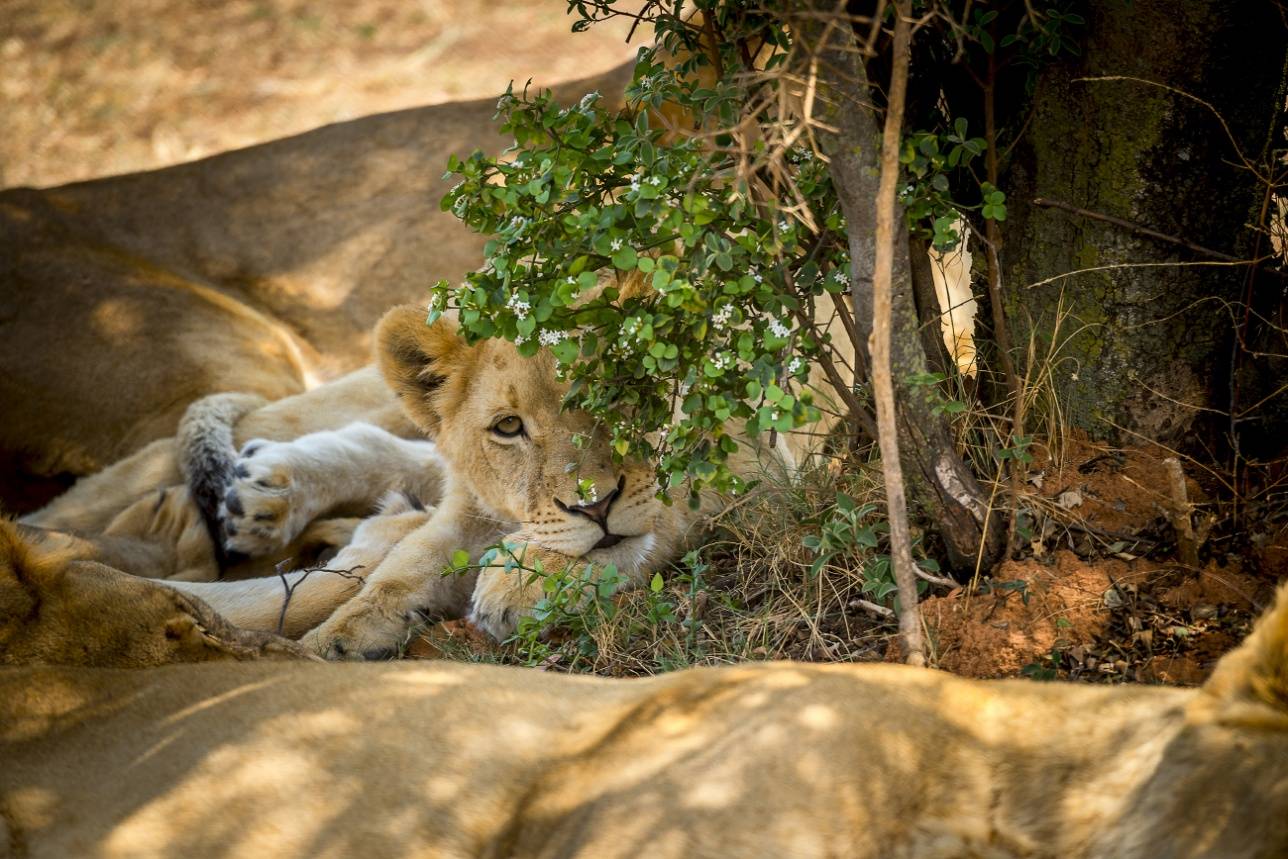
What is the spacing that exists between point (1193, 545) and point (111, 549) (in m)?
3.44

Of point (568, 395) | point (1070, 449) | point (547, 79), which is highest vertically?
point (547, 79)

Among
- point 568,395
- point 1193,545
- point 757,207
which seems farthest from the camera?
point 568,395

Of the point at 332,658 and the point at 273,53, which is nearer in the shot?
the point at 332,658

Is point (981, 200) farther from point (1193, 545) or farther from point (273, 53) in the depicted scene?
point (273, 53)

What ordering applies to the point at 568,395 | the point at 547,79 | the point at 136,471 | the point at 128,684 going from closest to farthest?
the point at 128,684 < the point at 568,395 < the point at 136,471 < the point at 547,79

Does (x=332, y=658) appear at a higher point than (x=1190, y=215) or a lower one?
lower

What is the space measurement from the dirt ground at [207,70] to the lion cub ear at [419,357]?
7.81 ft

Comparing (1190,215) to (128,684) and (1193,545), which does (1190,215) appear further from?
(128,684)

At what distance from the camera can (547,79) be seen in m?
6.36

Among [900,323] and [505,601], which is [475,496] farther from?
[900,323]

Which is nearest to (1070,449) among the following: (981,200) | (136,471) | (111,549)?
(981,200)

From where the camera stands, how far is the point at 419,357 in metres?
3.85

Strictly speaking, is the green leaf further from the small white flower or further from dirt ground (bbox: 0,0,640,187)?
dirt ground (bbox: 0,0,640,187)

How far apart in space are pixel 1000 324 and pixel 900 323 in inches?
15.3
